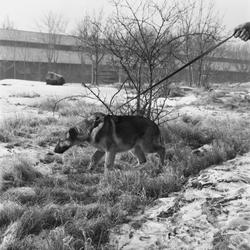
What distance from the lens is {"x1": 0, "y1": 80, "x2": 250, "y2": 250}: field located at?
3.19 m

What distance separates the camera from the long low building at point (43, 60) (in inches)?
1363

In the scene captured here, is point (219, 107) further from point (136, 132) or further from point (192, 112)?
point (136, 132)

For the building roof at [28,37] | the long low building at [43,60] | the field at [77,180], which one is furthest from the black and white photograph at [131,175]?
the building roof at [28,37]

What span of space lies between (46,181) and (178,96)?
1021 centimetres

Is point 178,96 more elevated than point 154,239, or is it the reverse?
point 178,96

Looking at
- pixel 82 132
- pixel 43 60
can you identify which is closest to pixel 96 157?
pixel 82 132

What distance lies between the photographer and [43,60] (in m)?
36.7

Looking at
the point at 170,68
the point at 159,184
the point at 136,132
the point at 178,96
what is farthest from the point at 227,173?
the point at 178,96

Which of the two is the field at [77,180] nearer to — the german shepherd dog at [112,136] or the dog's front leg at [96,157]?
the dog's front leg at [96,157]

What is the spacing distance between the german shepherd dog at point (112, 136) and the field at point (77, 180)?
0.25 m

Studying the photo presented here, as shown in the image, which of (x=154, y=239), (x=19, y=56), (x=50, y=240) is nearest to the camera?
(x=50, y=240)

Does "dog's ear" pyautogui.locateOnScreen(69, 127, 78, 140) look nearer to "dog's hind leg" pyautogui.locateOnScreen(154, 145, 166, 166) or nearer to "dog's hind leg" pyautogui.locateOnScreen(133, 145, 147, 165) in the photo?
"dog's hind leg" pyautogui.locateOnScreen(133, 145, 147, 165)

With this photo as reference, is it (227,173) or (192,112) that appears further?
(192,112)

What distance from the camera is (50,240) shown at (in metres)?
2.90
